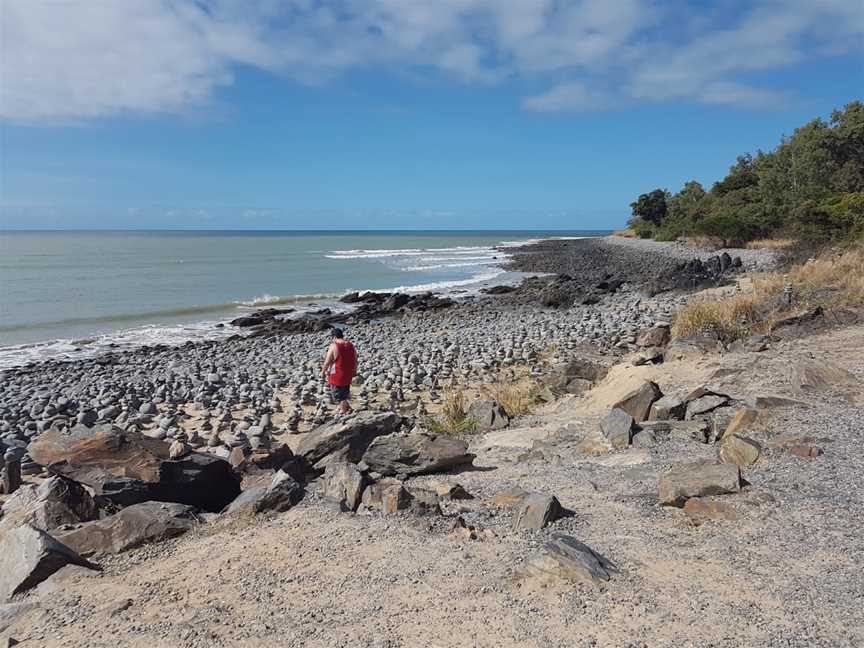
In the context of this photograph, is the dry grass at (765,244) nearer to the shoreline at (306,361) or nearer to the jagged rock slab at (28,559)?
the shoreline at (306,361)

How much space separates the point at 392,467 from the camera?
6156 mm

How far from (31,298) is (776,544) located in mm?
29792

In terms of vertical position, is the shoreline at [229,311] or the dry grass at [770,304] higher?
the dry grass at [770,304]

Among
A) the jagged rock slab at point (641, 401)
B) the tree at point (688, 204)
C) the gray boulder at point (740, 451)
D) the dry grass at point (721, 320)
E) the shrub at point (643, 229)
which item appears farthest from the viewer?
the shrub at point (643, 229)

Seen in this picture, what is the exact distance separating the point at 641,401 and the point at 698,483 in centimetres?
257

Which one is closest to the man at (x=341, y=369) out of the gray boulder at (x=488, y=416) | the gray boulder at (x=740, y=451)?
the gray boulder at (x=488, y=416)

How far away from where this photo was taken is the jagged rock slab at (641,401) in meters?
7.27

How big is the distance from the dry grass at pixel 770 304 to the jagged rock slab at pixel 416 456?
5891 millimetres

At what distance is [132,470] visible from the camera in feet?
19.0

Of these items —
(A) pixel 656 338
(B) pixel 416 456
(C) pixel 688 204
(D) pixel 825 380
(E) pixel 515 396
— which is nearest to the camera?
(B) pixel 416 456

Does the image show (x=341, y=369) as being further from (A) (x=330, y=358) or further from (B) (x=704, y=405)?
(B) (x=704, y=405)

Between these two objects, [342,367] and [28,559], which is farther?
[342,367]

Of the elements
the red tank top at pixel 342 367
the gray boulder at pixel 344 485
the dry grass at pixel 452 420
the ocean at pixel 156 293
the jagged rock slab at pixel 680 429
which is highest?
the jagged rock slab at pixel 680 429

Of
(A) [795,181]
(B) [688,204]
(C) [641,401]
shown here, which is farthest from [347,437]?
(B) [688,204]
